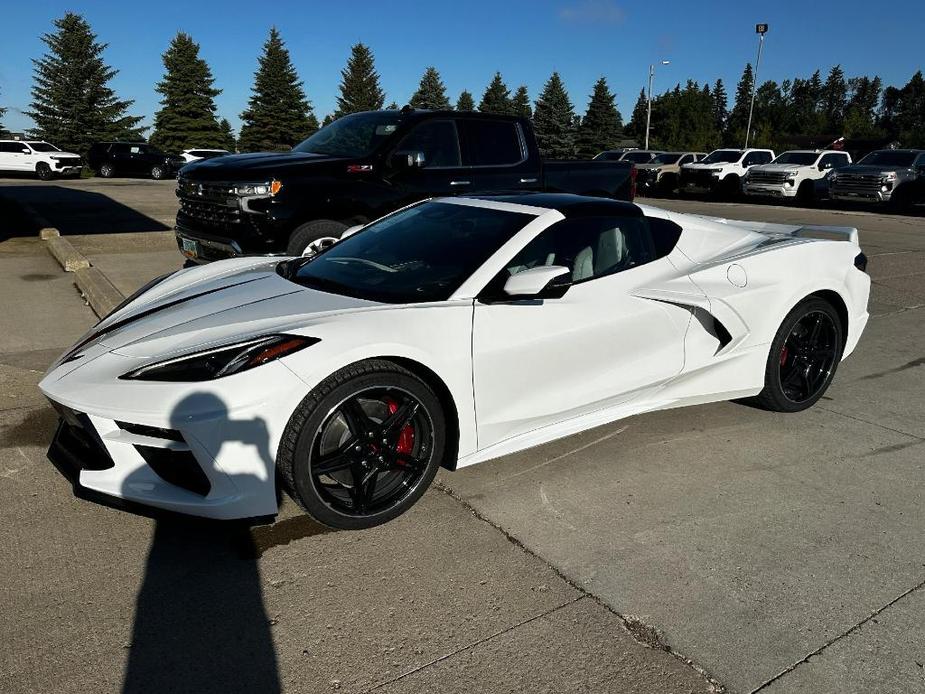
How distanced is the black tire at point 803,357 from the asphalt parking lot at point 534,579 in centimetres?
24

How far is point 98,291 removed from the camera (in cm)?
722

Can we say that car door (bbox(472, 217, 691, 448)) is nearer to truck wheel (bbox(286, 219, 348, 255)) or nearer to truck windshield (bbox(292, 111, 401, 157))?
truck wheel (bbox(286, 219, 348, 255))

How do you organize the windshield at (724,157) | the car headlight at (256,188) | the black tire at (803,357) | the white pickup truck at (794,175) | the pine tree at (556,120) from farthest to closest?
the pine tree at (556,120) < the windshield at (724,157) < the white pickup truck at (794,175) < the car headlight at (256,188) < the black tire at (803,357)

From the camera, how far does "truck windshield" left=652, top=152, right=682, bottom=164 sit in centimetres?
3156

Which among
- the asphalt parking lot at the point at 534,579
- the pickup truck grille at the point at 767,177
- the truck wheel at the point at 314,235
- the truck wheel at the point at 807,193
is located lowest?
the truck wheel at the point at 807,193

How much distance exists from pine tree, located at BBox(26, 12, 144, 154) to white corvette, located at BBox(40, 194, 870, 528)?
54615 millimetres

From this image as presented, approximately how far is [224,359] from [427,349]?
2.69 ft

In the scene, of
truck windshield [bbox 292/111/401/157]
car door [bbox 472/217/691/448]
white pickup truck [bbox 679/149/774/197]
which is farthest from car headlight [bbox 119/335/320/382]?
white pickup truck [bbox 679/149/774/197]

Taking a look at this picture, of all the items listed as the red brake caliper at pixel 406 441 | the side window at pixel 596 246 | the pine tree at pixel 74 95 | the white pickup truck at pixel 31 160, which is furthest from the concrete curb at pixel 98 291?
the pine tree at pixel 74 95

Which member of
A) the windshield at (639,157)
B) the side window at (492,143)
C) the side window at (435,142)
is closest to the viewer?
the side window at (435,142)

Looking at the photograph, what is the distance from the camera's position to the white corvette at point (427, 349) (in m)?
2.88

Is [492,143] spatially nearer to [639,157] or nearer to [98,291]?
[98,291]

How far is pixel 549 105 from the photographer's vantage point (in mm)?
76750

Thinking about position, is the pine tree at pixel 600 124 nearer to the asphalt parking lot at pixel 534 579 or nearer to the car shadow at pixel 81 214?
the car shadow at pixel 81 214
